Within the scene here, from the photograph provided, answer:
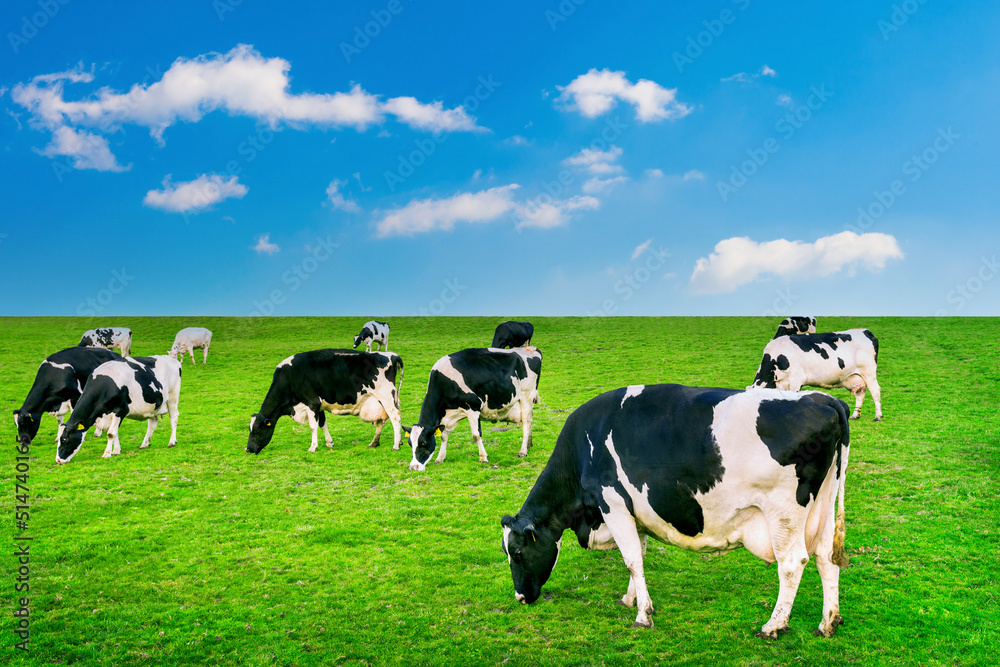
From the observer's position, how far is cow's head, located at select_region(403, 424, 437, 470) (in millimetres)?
15453

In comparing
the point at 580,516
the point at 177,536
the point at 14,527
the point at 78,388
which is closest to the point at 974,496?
the point at 580,516

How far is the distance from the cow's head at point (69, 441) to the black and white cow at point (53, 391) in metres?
1.91

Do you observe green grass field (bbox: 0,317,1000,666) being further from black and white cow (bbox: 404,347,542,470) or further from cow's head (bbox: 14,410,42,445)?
black and white cow (bbox: 404,347,542,470)

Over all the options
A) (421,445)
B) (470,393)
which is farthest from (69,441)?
(470,393)

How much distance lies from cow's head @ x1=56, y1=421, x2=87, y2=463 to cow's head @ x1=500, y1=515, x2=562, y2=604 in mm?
13879

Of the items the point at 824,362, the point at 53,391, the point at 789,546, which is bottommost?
the point at 789,546

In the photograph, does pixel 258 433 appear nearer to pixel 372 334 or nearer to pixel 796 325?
pixel 372 334

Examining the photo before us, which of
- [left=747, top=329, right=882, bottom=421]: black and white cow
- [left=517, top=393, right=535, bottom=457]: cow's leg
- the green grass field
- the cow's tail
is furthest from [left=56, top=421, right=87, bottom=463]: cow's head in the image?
[left=747, top=329, right=882, bottom=421]: black and white cow

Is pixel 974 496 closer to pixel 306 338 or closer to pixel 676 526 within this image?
pixel 676 526

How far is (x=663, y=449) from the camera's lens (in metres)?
6.97

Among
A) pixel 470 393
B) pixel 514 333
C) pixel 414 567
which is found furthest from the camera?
pixel 514 333

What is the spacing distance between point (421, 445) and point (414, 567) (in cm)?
605

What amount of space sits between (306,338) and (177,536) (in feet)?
139

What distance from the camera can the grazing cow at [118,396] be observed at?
1652cm
